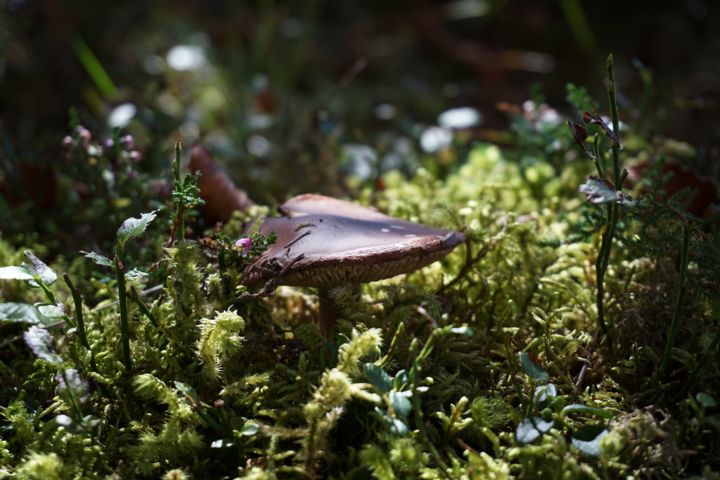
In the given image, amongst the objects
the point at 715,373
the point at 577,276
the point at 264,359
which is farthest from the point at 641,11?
the point at 264,359

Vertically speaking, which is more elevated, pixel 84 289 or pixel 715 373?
pixel 84 289

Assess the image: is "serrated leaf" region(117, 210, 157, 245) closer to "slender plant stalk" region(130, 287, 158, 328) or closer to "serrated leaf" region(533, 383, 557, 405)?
"slender plant stalk" region(130, 287, 158, 328)

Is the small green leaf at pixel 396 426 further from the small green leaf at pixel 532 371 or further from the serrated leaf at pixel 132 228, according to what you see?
the serrated leaf at pixel 132 228

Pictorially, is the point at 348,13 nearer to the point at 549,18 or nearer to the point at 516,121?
the point at 549,18

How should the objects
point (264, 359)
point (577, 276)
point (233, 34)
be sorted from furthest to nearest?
point (233, 34) < point (577, 276) < point (264, 359)

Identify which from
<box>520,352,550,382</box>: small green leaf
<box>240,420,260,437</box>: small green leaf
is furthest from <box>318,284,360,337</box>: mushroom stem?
<box>520,352,550,382</box>: small green leaf

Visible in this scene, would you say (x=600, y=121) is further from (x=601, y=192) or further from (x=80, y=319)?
(x=80, y=319)

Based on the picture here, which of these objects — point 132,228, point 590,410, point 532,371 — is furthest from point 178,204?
point 590,410
